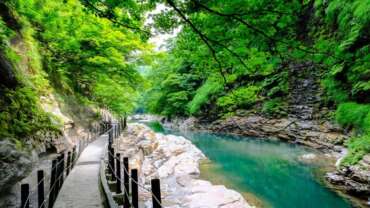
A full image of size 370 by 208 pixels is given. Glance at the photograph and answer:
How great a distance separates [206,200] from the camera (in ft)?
28.9

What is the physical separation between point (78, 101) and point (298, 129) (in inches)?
594

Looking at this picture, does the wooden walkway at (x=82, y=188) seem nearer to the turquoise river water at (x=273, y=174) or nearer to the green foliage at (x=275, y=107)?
the turquoise river water at (x=273, y=174)

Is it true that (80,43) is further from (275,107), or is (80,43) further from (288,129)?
(275,107)

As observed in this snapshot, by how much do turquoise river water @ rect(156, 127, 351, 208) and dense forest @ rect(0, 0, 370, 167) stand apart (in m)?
2.16

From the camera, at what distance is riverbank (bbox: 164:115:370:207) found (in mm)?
9383

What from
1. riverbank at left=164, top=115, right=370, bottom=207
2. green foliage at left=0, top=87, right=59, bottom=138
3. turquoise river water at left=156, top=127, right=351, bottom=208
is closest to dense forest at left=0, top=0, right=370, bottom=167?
green foliage at left=0, top=87, right=59, bottom=138

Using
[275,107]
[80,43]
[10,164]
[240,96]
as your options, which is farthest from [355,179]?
[275,107]

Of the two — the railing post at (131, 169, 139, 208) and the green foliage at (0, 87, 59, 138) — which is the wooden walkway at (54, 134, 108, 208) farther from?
the green foliage at (0, 87, 59, 138)

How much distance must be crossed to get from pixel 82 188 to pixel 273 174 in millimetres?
9157

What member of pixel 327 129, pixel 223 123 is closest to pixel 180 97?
pixel 223 123

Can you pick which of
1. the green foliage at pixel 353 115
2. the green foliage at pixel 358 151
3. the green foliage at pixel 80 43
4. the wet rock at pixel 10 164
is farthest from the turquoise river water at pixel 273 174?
the wet rock at pixel 10 164

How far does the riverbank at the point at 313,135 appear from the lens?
938 cm

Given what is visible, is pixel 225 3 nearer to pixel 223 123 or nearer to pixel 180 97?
pixel 223 123

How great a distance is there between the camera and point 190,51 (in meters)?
4.85
